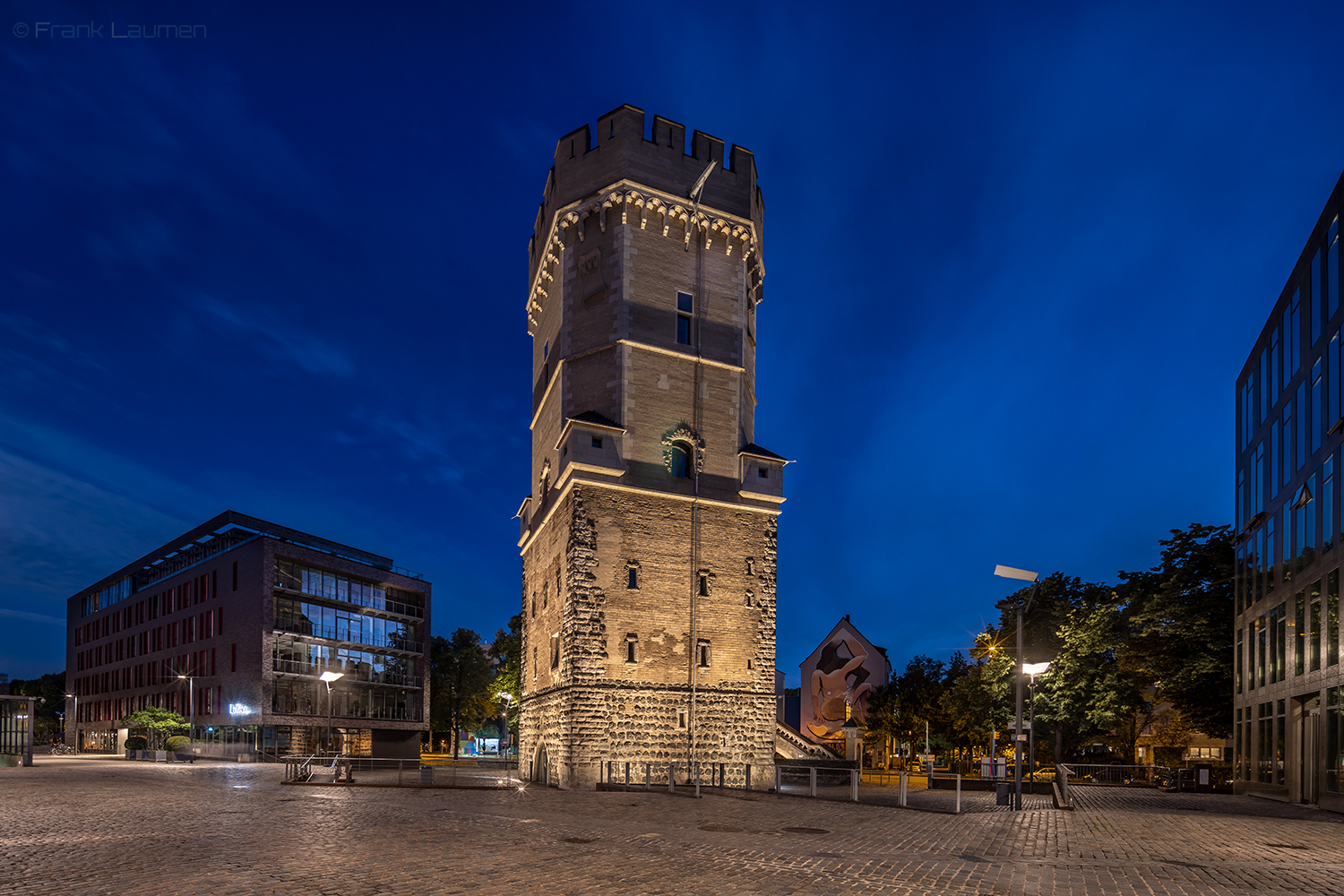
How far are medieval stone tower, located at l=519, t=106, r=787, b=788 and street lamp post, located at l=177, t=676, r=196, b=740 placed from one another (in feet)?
120

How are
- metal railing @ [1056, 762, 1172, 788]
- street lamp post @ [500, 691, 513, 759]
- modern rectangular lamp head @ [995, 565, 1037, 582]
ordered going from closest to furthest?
1. modern rectangular lamp head @ [995, 565, 1037, 582]
2. metal railing @ [1056, 762, 1172, 788]
3. street lamp post @ [500, 691, 513, 759]

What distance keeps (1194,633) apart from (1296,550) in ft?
36.0

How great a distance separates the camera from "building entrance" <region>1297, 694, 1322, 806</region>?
84.9 feet

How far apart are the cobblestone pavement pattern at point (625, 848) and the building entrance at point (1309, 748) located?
2.59m

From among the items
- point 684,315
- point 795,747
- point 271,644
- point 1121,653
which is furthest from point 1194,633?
point 271,644

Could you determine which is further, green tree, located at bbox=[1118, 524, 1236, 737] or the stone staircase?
the stone staircase

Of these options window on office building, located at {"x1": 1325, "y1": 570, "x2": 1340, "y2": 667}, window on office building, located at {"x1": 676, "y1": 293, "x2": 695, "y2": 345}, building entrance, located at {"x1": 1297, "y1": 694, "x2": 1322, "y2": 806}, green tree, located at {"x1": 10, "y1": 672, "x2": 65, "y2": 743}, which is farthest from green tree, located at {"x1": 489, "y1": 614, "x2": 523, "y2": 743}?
green tree, located at {"x1": 10, "y1": 672, "x2": 65, "y2": 743}

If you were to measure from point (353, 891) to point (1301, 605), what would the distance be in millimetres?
28098

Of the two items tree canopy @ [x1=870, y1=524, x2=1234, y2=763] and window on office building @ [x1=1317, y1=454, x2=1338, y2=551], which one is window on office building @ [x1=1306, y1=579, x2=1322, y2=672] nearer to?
window on office building @ [x1=1317, y1=454, x2=1338, y2=551]

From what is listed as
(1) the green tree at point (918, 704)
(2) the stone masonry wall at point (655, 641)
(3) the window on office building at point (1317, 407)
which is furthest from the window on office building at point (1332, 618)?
(1) the green tree at point (918, 704)

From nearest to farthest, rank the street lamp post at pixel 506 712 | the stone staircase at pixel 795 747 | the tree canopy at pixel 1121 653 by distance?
the tree canopy at pixel 1121 653, the stone staircase at pixel 795 747, the street lamp post at pixel 506 712

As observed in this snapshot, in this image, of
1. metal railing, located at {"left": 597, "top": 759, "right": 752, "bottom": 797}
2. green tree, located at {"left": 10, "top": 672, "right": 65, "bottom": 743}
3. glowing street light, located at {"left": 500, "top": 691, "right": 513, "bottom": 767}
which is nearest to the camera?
metal railing, located at {"left": 597, "top": 759, "right": 752, "bottom": 797}

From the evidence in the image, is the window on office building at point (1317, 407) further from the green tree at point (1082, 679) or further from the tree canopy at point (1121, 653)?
the green tree at point (1082, 679)

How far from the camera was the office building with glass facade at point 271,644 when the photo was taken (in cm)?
6069
